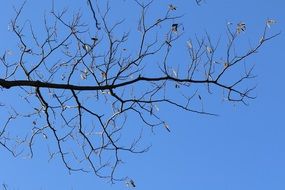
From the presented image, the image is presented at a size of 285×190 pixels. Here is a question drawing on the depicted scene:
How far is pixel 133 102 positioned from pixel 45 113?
969 mm

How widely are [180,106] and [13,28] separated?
198 cm

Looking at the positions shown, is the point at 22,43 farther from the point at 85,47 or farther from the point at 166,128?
the point at 166,128

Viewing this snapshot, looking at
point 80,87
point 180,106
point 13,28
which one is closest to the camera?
point 80,87

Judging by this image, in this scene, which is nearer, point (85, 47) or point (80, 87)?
point (80, 87)

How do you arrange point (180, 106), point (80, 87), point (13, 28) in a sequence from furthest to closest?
point (13, 28)
point (180, 106)
point (80, 87)

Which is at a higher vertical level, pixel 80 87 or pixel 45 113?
pixel 45 113

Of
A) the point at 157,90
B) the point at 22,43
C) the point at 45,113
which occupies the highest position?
the point at 22,43

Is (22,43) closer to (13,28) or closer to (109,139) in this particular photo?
(13,28)

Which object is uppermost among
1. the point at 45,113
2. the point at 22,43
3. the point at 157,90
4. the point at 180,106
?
the point at 22,43

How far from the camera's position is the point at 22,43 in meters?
6.42

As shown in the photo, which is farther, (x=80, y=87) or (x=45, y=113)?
(x=45, y=113)

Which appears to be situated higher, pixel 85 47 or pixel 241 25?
pixel 85 47

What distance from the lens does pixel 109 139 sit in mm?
6707

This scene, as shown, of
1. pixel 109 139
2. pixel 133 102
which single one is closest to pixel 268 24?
pixel 133 102
